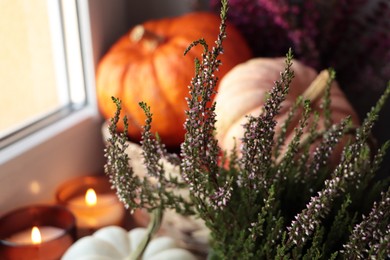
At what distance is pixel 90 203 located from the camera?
2.63 ft

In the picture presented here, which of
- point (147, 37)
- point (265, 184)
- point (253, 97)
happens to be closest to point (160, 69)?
point (147, 37)

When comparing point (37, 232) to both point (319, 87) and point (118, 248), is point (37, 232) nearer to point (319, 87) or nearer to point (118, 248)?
point (118, 248)

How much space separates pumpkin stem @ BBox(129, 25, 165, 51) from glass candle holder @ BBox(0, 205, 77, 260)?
295 millimetres

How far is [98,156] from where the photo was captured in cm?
93

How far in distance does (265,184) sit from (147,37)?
0.46 meters

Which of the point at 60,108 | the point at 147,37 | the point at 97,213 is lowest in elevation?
the point at 97,213

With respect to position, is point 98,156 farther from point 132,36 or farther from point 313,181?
point 313,181

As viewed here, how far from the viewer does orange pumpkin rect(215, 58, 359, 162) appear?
0.73 metres

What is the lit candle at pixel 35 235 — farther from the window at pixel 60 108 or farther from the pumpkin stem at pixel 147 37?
the pumpkin stem at pixel 147 37

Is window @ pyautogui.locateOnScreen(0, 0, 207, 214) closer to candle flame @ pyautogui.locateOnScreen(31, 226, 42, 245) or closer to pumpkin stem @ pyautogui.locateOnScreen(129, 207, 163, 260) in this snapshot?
candle flame @ pyautogui.locateOnScreen(31, 226, 42, 245)

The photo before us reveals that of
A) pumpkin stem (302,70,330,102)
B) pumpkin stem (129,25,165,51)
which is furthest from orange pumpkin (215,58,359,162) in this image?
pumpkin stem (129,25,165,51)

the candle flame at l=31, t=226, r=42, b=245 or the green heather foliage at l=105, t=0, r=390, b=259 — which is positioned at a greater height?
the green heather foliage at l=105, t=0, r=390, b=259

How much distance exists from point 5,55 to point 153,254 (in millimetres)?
367

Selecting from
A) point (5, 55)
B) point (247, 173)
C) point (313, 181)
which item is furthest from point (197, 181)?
point (5, 55)
